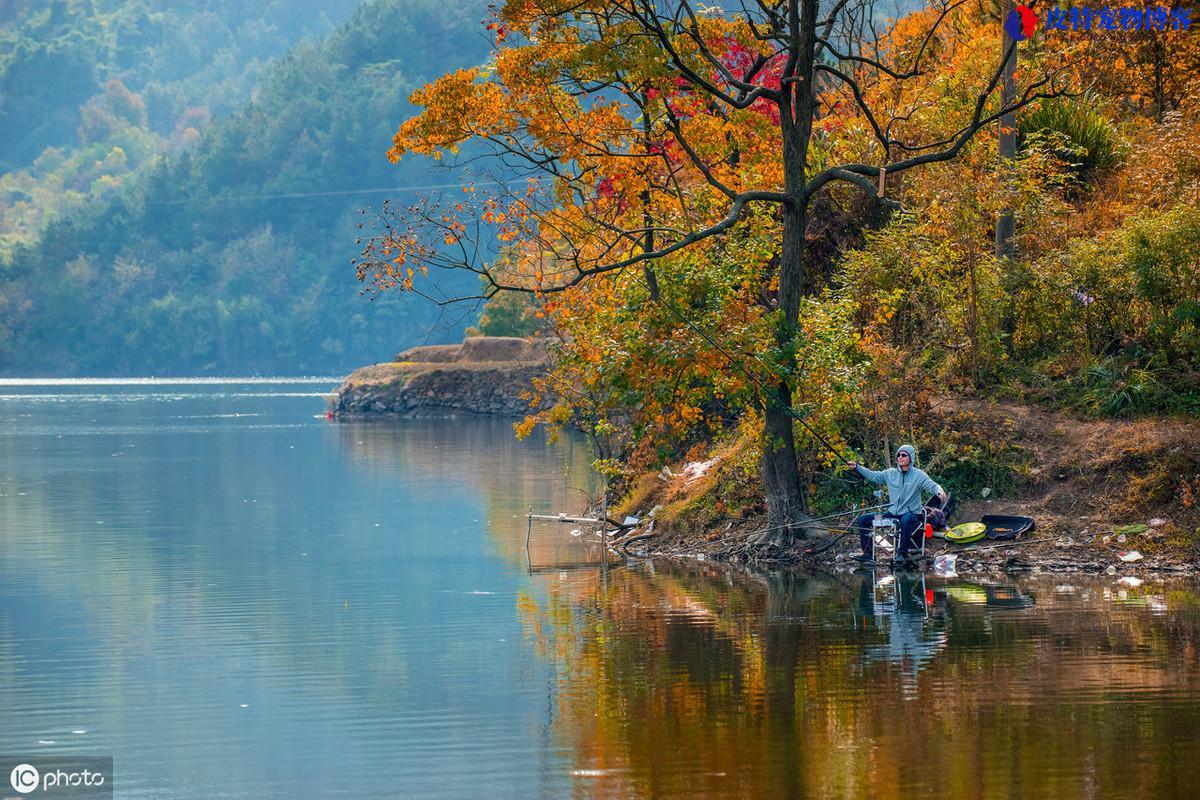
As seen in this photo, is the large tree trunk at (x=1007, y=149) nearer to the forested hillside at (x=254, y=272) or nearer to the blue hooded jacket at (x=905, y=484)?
the blue hooded jacket at (x=905, y=484)

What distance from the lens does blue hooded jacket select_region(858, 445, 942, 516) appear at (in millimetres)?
20781

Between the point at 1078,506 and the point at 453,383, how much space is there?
195ft

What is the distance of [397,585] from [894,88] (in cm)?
1362

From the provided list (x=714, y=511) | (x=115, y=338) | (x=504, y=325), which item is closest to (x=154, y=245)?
(x=115, y=338)

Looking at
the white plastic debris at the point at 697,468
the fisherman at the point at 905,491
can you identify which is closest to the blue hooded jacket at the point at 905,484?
the fisherman at the point at 905,491

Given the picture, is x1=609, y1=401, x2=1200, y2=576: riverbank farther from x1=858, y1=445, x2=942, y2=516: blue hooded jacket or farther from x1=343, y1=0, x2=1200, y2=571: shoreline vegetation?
x1=858, y1=445, x2=942, y2=516: blue hooded jacket

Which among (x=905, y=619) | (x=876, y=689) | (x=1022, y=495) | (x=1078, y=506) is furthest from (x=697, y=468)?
(x=876, y=689)

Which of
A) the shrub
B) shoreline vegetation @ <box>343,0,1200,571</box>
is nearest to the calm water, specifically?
shoreline vegetation @ <box>343,0,1200,571</box>

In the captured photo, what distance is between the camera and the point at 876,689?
45.0 ft

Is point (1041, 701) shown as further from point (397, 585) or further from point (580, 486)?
point (580, 486)

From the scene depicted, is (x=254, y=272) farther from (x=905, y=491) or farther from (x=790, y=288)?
(x=905, y=491)

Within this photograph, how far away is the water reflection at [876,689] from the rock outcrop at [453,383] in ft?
189

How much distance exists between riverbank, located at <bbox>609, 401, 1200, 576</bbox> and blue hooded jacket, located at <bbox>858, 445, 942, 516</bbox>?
1.10m

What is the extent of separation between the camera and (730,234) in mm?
23672
